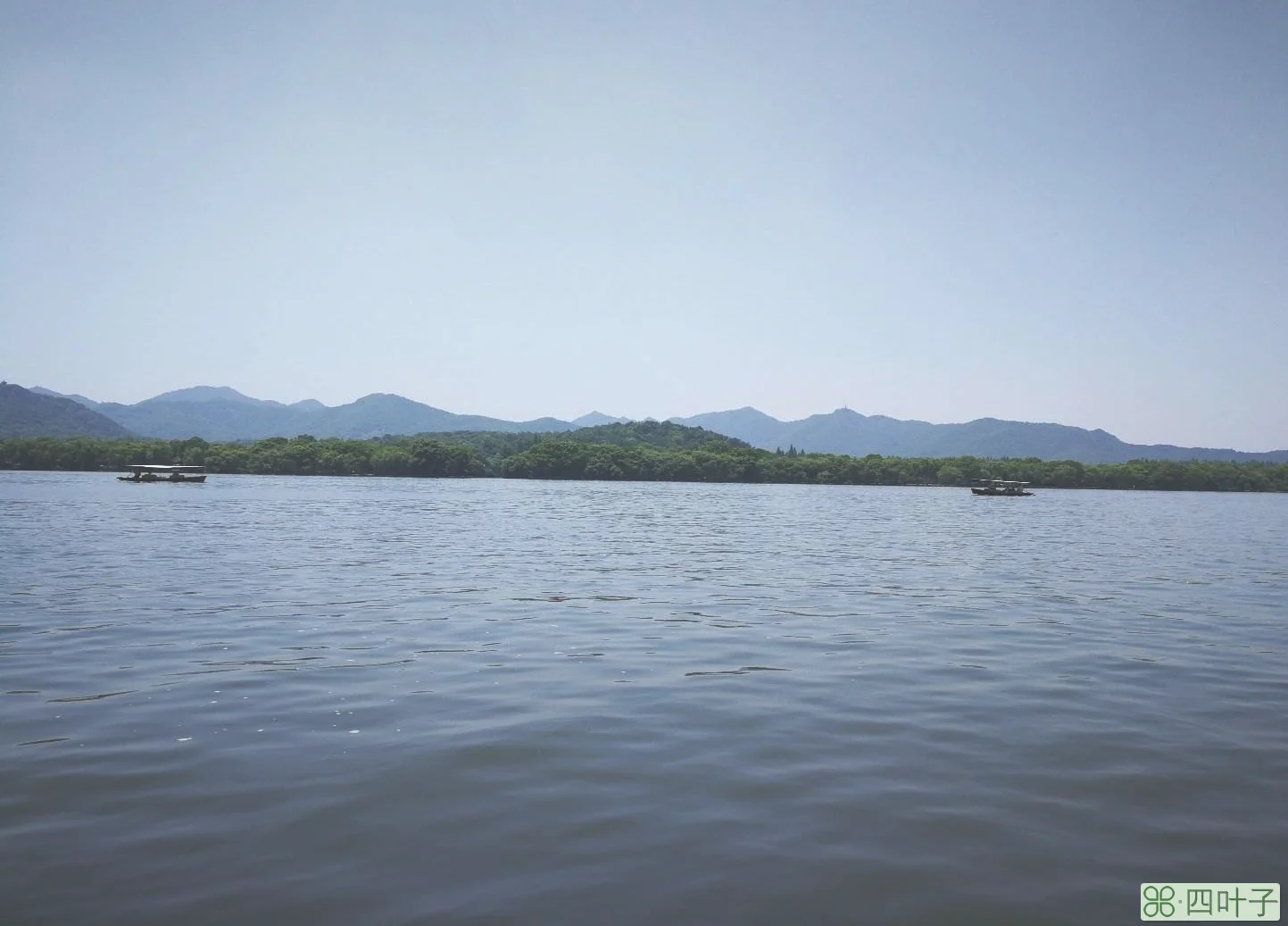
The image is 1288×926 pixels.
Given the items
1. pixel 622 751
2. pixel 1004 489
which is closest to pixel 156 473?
pixel 1004 489

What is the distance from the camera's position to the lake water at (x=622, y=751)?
22.6 ft

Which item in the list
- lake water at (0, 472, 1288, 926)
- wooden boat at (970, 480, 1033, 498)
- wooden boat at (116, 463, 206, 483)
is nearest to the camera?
lake water at (0, 472, 1288, 926)

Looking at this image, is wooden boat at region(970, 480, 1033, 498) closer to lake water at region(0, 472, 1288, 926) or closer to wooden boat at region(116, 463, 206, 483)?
lake water at region(0, 472, 1288, 926)

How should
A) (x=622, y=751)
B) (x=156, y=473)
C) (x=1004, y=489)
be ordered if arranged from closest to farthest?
(x=622, y=751) < (x=156, y=473) < (x=1004, y=489)

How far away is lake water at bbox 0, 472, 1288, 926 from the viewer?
22.6ft

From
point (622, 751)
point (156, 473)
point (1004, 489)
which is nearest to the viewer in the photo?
point (622, 751)

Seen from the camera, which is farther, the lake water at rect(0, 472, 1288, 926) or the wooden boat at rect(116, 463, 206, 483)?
the wooden boat at rect(116, 463, 206, 483)

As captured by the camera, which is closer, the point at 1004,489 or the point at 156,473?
the point at 156,473

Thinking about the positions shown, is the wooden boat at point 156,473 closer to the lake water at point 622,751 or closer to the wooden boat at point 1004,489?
the lake water at point 622,751

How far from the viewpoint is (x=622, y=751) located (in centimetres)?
1039

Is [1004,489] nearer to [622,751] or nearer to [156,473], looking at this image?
[622,751]

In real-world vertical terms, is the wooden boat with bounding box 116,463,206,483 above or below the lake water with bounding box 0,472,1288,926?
above

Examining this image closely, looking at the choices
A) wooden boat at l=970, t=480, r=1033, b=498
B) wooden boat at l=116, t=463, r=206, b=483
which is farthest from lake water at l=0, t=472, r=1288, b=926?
wooden boat at l=970, t=480, r=1033, b=498

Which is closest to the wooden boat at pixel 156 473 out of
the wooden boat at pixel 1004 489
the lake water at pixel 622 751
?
the lake water at pixel 622 751
